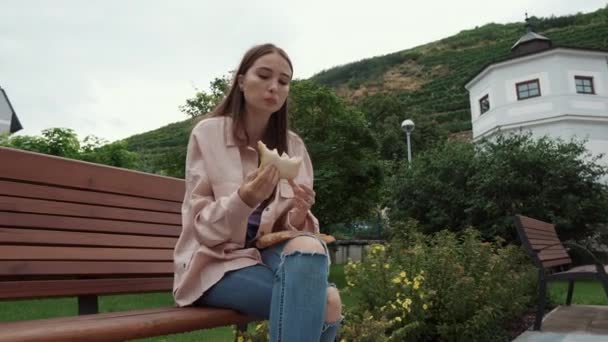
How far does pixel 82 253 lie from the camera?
193cm

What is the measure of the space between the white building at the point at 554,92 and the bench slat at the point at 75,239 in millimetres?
22996

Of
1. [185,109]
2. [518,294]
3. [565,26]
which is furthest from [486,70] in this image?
[565,26]

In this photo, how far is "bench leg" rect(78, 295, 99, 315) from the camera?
2.02 meters

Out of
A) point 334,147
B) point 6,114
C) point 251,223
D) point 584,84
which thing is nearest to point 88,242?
point 251,223

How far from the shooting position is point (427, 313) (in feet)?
13.2

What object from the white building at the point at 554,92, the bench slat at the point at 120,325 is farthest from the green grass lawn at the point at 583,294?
the white building at the point at 554,92

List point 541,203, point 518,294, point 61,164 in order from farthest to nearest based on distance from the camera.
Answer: point 541,203 < point 518,294 < point 61,164

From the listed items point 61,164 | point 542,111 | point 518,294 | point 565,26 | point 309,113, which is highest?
point 565,26

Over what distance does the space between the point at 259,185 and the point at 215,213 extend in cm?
18

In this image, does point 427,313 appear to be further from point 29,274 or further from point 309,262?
point 29,274

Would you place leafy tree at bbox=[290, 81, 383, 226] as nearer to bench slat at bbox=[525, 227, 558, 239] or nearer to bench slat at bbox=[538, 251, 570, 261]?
bench slat at bbox=[525, 227, 558, 239]

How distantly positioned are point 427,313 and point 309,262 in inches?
110

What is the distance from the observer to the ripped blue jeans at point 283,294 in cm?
145

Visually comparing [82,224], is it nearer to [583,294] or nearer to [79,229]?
[79,229]
